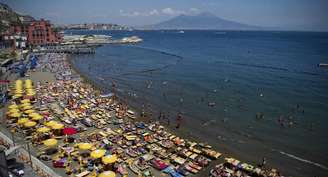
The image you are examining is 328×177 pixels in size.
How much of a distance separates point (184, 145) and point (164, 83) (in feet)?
116

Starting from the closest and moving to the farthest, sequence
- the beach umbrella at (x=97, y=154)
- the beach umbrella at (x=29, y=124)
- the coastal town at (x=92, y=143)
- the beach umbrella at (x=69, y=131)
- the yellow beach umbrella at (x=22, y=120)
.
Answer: the coastal town at (x=92, y=143) → the beach umbrella at (x=97, y=154) → the beach umbrella at (x=29, y=124) → the yellow beach umbrella at (x=22, y=120) → the beach umbrella at (x=69, y=131)

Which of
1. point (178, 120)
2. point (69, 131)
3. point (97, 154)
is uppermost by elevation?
point (97, 154)

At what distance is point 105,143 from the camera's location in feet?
108

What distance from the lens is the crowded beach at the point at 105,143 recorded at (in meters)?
27.8

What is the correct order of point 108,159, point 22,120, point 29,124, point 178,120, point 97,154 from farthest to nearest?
1. point 178,120
2. point 22,120
3. point 29,124
4. point 97,154
5. point 108,159

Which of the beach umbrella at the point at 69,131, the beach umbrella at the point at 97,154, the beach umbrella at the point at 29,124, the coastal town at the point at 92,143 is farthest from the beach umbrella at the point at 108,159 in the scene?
the beach umbrella at the point at 29,124

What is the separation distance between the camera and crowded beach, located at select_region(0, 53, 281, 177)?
27.8m

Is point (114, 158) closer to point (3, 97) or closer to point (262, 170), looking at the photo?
point (262, 170)

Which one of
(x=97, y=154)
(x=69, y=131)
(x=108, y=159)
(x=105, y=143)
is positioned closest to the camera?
(x=108, y=159)

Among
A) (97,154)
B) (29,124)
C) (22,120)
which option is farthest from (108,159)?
(22,120)

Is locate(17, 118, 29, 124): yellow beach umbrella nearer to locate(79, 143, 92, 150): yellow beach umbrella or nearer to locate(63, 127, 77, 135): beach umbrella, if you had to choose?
locate(63, 127, 77, 135): beach umbrella

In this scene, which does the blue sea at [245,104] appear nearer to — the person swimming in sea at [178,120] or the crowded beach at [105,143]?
the person swimming in sea at [178,120]

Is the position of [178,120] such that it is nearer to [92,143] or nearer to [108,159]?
[92,143]

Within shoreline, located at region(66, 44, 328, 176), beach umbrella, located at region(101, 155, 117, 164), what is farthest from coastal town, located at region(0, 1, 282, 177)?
shoreline, located at region(66, 44, 328, 176)
